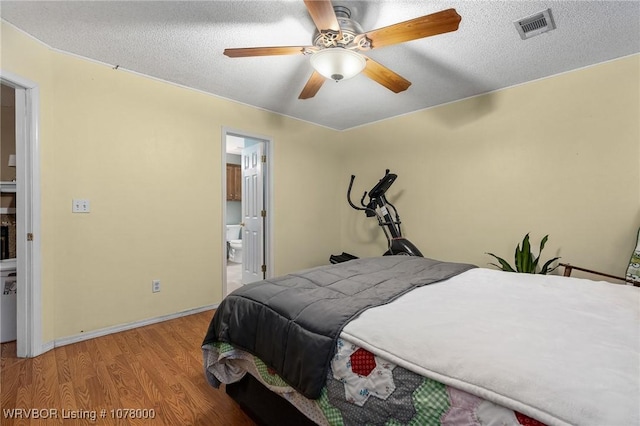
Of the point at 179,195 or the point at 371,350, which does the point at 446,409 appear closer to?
the point at 371,350

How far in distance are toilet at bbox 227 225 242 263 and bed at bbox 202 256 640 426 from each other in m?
4.22

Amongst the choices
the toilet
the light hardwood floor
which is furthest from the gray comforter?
the toilet

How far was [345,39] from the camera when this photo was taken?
5.89ft

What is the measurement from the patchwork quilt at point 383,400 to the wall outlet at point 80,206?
7.21ft

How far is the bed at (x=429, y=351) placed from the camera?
2.25 ft

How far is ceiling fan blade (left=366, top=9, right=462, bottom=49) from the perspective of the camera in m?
1.43

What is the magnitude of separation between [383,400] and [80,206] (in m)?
2.62

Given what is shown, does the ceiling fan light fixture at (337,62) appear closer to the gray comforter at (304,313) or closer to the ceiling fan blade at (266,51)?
the ceiling fan blade at (266,51)

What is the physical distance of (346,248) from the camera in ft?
14.4

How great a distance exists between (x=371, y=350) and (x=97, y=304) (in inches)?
98.3

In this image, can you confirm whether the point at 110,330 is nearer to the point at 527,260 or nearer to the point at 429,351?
the point at 429,351

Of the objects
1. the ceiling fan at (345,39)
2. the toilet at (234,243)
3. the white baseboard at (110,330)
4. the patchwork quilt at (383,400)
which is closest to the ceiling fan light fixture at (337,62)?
the ceiling fan at (345,39)

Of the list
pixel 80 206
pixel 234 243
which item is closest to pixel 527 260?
pixel 80 206

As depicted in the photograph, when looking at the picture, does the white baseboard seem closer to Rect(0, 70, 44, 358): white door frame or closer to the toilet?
Rect(0, 70, 44, 358): white door frame
